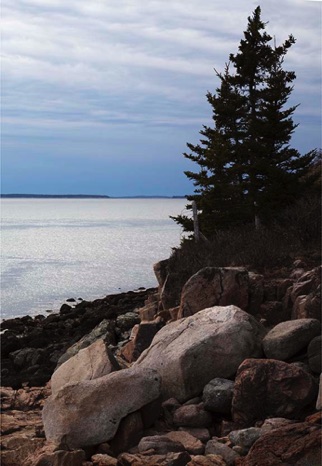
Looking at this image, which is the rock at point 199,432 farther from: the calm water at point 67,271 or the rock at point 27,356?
the calm water at point 67,271

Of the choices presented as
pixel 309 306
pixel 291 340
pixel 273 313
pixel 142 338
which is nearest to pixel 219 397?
pixel 291 340

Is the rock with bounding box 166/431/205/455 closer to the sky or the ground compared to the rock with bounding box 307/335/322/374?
closer to the ground

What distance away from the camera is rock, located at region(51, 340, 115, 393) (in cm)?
1141

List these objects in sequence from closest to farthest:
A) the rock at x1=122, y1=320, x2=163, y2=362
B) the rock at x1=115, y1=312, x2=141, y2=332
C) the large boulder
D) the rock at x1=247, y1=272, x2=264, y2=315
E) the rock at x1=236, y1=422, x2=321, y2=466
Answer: the rock at x1=236, y1=422, x2=321, y2=466, the large boulder, the rock at x1=247, y1=272, x2=264, y2=315, the rock at x1=122, y1=320, x2=163, y2=362, the rock at x1=115, y1=312, x2=141, y2=332

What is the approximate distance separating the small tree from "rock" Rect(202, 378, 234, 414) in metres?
22.0

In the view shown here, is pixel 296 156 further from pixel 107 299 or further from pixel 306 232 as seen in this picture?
pixel 306 232

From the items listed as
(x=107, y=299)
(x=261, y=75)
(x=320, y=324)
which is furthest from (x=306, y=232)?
(x=261, y=75)

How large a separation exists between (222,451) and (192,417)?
1.18m

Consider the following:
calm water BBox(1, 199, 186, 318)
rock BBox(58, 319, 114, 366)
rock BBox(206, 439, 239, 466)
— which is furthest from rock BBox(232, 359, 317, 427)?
calm water BBox(1, 199, 186, 318)

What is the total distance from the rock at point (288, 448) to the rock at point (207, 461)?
1.01ft

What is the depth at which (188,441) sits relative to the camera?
9.30m

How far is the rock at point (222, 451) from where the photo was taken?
8547 millimetres

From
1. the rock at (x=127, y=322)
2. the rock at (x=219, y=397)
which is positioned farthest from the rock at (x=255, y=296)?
the rock at (x=127, y=322)

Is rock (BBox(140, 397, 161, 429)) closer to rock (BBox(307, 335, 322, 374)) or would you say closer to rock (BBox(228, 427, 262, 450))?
rock (BBox(228, 427, 262, 450))
